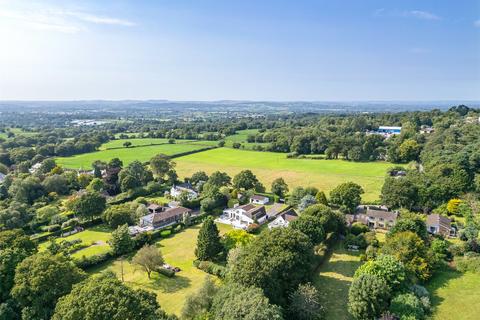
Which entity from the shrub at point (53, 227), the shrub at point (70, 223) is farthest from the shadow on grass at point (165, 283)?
the shrub at point (53, 227)

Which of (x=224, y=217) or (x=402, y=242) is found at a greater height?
(x=402, y=242)

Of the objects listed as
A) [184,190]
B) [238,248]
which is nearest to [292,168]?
[184,190]

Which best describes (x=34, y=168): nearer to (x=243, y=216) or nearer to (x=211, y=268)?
(x=243, y=216)

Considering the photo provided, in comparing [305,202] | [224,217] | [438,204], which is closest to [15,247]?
[224,217]

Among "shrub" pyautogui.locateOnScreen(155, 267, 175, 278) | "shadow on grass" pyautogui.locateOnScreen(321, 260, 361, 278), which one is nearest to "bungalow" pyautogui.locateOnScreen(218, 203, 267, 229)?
"shadow on grass" pyautogui.locateOnScreen(321, 260, 361, 278)

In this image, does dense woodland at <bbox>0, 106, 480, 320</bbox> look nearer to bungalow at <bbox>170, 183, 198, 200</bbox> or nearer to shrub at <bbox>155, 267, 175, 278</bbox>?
shrub at <bbox>155, 267, 175, 278</bbox>

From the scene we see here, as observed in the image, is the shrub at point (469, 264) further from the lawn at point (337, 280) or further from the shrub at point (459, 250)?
the lawn at point (337, 280)

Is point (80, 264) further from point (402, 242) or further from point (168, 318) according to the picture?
point (402, 242)
